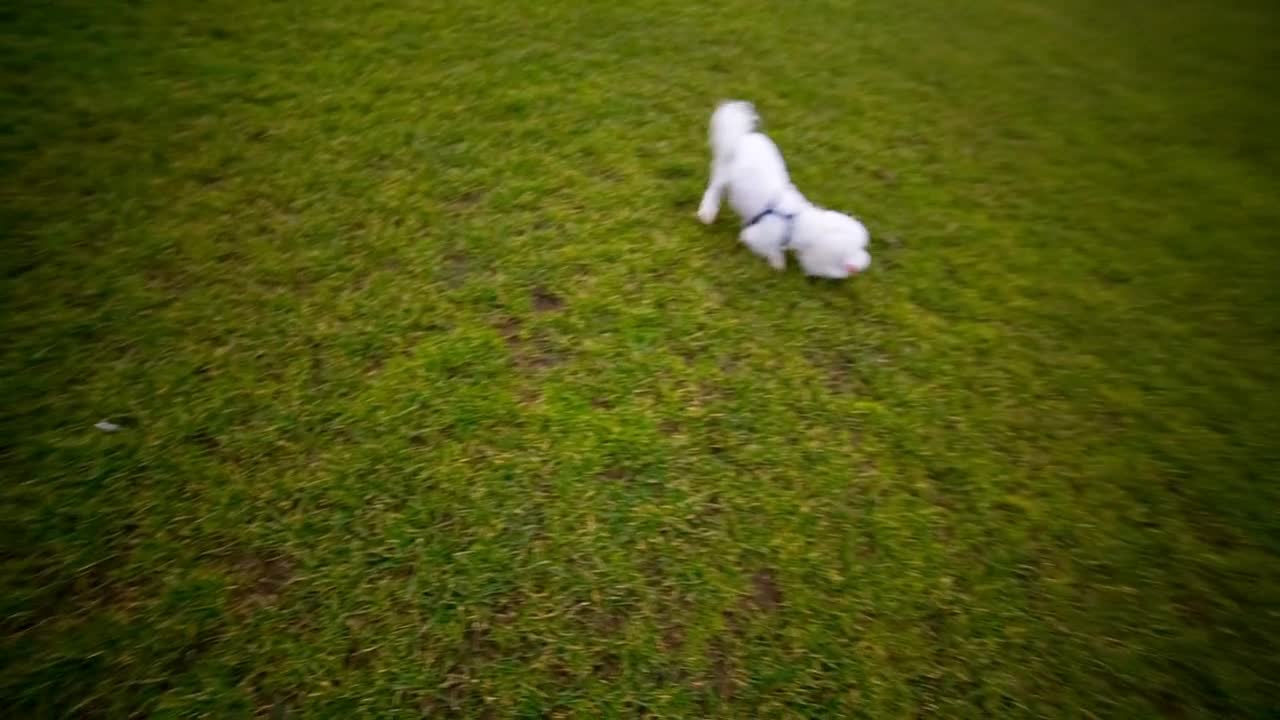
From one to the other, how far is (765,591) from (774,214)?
148 centimetres

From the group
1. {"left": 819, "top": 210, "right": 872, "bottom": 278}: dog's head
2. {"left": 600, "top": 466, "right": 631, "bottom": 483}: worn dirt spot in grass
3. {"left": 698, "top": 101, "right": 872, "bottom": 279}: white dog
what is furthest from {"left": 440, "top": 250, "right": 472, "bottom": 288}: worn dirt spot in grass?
{"left": 819, "top": 210, "right": 872, "bottom": 278}: dog's head

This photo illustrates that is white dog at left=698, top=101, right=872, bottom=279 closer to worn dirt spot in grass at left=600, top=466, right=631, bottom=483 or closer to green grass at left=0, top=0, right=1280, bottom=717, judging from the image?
green grass at left=0, top=0, right=1280, bottom=717

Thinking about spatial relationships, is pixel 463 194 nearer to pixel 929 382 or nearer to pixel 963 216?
pixel 929 382

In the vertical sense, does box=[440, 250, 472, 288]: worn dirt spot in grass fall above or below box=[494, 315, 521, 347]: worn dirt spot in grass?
above

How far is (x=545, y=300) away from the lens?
2.50m

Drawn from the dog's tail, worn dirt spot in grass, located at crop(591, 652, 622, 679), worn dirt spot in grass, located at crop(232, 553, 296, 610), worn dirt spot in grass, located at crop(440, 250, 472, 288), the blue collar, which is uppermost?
the dog's tail

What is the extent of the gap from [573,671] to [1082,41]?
5802 millimetres

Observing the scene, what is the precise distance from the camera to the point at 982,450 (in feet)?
7.51

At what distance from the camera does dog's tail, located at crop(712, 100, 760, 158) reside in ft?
8.57

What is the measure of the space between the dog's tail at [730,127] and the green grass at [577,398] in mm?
352

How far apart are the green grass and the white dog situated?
0.52 ft

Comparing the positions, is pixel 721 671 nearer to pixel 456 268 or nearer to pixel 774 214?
pixel 774 214

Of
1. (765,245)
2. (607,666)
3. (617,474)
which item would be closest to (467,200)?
(765,245)

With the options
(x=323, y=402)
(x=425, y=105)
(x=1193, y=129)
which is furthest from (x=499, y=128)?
(x=1193, y=129)
